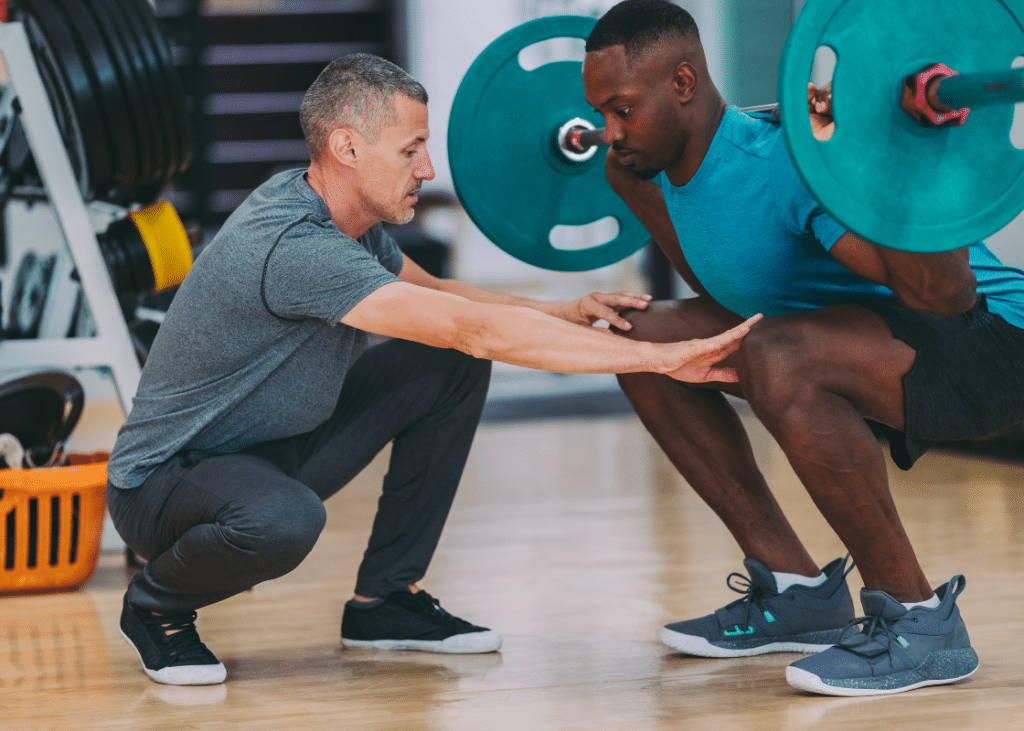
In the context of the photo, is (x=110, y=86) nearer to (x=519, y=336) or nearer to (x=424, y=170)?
(x=424, y=170)

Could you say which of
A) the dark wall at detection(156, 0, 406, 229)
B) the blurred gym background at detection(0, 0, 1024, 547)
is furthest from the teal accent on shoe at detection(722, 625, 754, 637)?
the dark wall at detection(156, 0, 406, 229)

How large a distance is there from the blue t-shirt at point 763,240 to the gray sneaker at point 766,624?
1.35ft

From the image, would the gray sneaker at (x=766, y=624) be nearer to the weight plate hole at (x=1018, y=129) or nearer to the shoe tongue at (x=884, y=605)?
the shoe tongue at (x=884, y=605)

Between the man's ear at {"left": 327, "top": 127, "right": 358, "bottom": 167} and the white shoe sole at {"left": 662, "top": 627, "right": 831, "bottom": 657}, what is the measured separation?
82 centimetres

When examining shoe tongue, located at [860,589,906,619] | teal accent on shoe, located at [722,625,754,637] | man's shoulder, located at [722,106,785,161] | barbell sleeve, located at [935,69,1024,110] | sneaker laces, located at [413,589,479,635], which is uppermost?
barbell sleeve, located at [935,69,1024,110]

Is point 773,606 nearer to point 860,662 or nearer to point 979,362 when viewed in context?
point 860,662

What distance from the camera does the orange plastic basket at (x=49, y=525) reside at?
219 cm

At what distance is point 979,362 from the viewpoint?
150cm

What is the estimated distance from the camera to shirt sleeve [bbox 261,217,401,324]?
59.7 inches

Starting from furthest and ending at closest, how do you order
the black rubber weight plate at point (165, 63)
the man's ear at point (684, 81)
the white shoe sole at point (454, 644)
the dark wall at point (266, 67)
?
the dark wall at point (266, 67) → the black rubber weight plate at point (165, 63) → the white shoe sole at point (454, 644) → the man's ear at point (684, 81)

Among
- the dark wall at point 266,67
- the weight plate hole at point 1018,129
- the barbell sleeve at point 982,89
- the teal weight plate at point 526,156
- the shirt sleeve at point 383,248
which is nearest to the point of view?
the barbell sleeve at point 982,89

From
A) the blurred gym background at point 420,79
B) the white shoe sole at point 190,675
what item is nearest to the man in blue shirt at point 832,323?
the white shoe sole at point 190,675

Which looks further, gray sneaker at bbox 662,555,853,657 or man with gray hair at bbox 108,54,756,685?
gray sneaker at bbox 662,555,853,657

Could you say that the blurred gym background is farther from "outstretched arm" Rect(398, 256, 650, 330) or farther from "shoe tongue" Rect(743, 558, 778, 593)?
"shoe tongue" Rect(743, 558, 778, 593)
